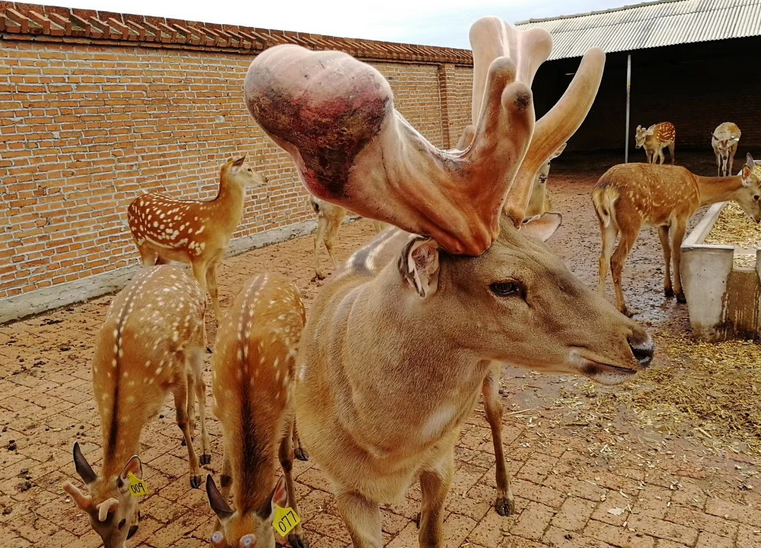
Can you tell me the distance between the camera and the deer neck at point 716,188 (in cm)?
691

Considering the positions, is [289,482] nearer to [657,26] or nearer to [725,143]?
[725,143]

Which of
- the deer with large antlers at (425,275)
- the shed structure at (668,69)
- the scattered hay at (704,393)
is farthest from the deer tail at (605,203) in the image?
the shed structure at (668,69)

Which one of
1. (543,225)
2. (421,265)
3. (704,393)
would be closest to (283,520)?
(421,265)

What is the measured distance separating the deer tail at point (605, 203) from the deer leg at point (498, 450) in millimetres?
3792

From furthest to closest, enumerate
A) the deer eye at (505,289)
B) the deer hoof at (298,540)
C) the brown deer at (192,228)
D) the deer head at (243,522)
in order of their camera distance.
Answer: the brown deer at (192,228) → the deer hoof at (298,540) → the deer head at (243,522) → the deer eye at (505,289)

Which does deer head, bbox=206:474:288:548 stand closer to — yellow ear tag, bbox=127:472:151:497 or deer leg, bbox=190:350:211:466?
yellow ear tag, bbox=127:472:151:497

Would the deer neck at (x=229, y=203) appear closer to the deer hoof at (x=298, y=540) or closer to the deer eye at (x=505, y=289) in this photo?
the deer hoof at (x=298, y=540)

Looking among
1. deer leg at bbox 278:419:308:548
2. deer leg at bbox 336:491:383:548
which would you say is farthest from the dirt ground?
deer leg at bbox 336:491:383:548

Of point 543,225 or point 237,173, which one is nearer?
point 543,225

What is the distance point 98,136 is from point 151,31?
192cm

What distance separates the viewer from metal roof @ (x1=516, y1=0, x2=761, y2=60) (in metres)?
14.5

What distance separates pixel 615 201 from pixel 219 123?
6.76m

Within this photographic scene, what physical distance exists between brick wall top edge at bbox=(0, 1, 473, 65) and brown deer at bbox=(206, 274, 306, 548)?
5.72 meters

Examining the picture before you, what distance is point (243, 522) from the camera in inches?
95.9
